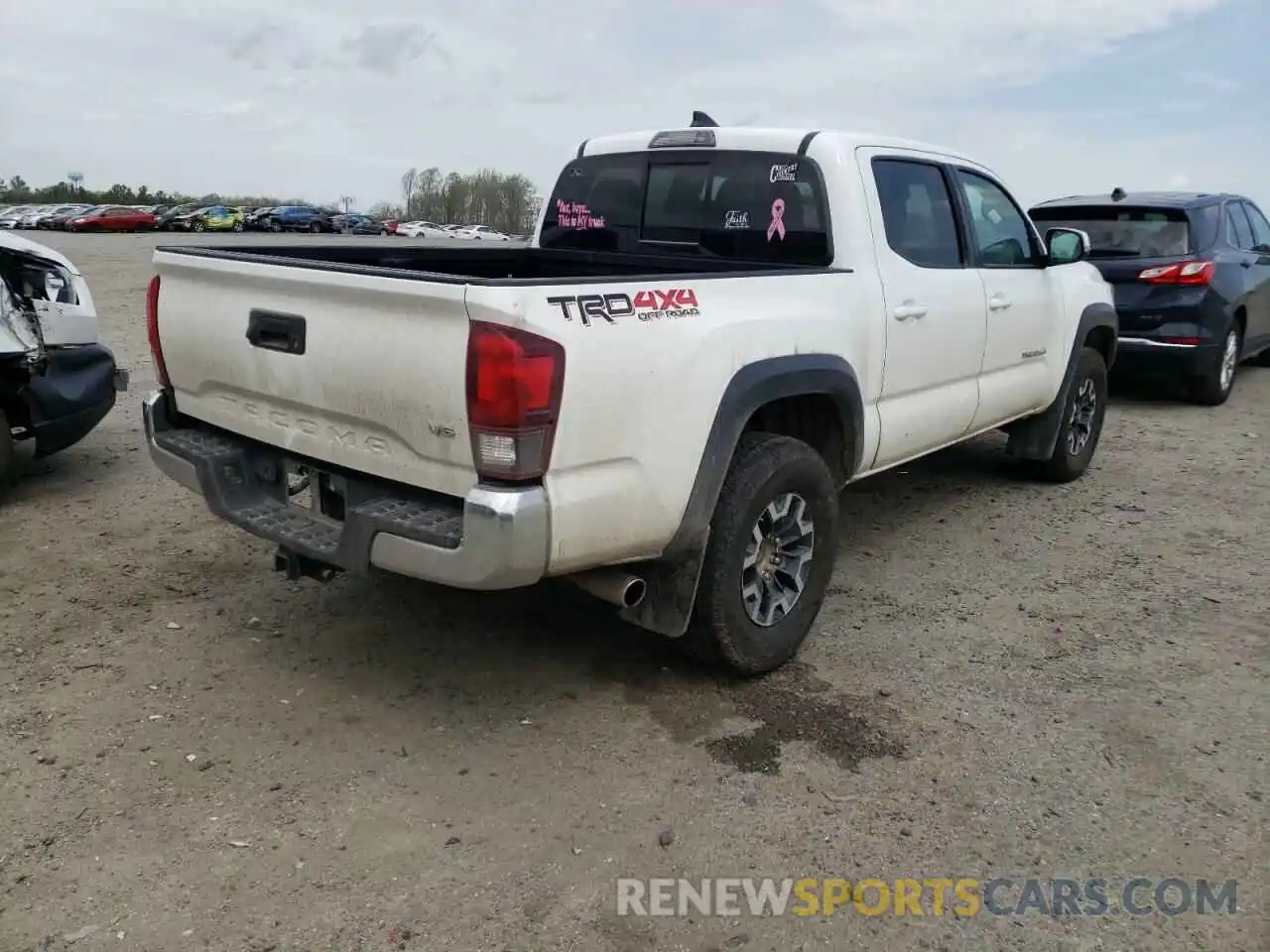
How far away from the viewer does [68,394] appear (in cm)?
571

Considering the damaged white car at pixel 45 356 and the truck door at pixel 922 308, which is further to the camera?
the damaged white car at pixel 45 356

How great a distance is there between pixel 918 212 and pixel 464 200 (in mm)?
83650

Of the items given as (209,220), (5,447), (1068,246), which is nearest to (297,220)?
(209,220)

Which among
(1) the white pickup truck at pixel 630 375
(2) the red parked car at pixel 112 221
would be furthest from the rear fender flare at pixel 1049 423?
(2) the red parked car at pixel 112 221

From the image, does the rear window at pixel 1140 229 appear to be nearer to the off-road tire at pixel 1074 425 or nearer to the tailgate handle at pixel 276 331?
the off-road tire at pixel 1074 425

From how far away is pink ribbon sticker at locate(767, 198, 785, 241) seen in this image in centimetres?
436

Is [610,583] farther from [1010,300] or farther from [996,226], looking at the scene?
[996,226]

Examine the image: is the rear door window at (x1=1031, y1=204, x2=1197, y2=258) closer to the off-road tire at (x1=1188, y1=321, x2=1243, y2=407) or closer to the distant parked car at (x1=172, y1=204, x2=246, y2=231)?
the off-road tire at (x1=1188, y1=321, x2=1243, y2=407)

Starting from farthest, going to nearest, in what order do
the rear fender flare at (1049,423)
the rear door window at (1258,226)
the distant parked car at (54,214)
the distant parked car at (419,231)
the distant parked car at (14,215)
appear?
1. the distant parked car at (419,231)
2. the distant parked car at (54,214)
3. the distant parked car at (14,215)
4. the rear door window at (1258,226)
5. the rear fender flare at (1049,423)

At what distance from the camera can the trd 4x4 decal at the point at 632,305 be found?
9.62ft

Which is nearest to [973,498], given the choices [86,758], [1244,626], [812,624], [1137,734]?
[1244,626]

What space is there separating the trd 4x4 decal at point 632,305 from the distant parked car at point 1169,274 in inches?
264

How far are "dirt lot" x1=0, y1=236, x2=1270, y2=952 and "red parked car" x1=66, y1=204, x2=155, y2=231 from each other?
48.0 metres

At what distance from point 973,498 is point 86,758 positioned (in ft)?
16.2
